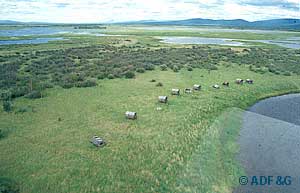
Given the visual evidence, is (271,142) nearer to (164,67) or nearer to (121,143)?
(121,143)

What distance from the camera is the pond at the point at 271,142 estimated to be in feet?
58.2

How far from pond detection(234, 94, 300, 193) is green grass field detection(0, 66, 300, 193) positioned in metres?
0.89

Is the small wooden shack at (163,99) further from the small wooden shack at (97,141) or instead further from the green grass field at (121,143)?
the small wooden shack at (97,141)

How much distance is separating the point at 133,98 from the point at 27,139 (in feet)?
40.9

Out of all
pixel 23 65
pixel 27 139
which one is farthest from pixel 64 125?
pixel 23 65

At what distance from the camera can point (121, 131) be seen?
21.8 meters

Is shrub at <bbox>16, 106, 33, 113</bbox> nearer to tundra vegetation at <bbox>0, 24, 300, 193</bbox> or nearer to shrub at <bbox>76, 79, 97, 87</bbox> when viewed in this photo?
tundra vegetation at <bbox>0, 24, 300, 193</bbox>

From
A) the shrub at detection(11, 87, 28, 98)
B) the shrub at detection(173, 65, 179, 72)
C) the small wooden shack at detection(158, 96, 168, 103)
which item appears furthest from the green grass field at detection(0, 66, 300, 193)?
the shrub at detection(173, 65, 179, 72)

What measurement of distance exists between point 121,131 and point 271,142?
36.4ft

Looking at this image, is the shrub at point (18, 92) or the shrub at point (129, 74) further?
the shrub at point (129, 74)

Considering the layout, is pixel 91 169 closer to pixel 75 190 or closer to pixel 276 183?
pixel 75 190

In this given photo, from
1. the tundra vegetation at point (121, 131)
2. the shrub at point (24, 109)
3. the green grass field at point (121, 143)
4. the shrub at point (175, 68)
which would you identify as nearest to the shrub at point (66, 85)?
the tundra vegetation at point (121, 131)

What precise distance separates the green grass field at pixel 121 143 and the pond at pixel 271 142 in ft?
2.92

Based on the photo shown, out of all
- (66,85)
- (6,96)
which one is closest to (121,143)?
(6,96)
